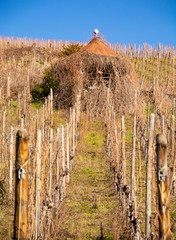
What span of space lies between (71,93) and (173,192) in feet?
30.2

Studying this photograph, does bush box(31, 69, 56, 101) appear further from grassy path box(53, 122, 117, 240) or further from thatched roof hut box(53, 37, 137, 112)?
grassy path box(53, 122, 117, 240)

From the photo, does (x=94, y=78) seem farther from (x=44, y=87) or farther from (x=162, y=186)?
(x=162, y=186)

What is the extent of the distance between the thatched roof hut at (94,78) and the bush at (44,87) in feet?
1.46

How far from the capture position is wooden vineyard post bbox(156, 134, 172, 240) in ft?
8.80

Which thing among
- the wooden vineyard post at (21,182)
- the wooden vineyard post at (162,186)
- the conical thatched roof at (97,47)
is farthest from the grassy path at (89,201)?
the conical thatched roof at (97,47)

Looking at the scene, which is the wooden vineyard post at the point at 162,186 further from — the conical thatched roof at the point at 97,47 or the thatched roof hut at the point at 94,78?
the conical thatched roof at the point at 97,47

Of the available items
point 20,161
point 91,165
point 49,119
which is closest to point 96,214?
point 20,161

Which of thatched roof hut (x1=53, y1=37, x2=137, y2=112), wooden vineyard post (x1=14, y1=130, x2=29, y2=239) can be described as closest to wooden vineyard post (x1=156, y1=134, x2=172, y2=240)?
wooden vineyard post (x1=14, y1=130, x2=29, y2=239)

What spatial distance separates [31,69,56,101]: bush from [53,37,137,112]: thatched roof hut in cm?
44

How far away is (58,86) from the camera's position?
15406mm

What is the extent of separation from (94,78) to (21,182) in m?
12.3

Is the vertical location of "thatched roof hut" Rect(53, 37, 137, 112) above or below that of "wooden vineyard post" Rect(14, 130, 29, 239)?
above

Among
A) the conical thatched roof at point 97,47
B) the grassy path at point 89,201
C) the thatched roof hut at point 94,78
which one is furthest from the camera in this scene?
the conical thatched roof at point 97,47

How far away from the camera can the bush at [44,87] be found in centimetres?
1560
